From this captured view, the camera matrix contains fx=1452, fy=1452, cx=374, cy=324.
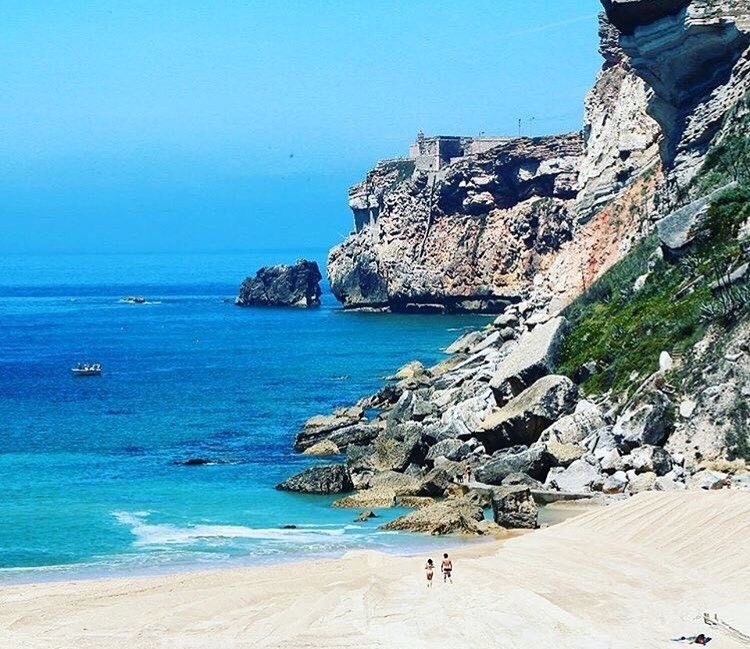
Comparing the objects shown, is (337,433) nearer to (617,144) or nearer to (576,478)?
(576,478)

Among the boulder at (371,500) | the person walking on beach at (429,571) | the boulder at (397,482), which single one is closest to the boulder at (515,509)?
the boulder at (371,500)

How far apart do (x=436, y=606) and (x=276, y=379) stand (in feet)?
167

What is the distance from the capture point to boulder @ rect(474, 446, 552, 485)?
135ft

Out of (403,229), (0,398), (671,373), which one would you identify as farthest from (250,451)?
(403,229)

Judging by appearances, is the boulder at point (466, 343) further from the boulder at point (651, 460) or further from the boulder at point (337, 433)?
the boulder at point (651, 460)

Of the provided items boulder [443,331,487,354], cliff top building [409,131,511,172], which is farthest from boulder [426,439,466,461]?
cliff top building [409,131,511,172]

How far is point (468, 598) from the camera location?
96.5 feet

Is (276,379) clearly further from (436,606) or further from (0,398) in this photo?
(436,606)

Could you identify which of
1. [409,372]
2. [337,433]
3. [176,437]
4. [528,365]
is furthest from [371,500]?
[409,372]

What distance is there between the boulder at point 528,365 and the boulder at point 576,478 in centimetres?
700

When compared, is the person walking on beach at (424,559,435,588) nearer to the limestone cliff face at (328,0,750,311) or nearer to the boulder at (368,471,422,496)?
the boulder at (368,471,422,496)

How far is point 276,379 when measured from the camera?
79188 mm

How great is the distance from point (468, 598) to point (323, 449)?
23.1 metres

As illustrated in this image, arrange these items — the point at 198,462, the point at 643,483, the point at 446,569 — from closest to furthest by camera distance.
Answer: the point at 446,569, the point at 643,483, the point at 198,462
